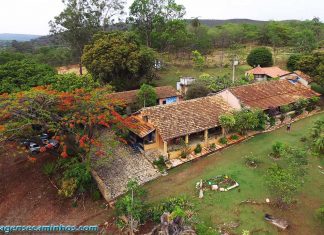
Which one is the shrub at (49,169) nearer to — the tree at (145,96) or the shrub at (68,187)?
the shrub at (68,187)

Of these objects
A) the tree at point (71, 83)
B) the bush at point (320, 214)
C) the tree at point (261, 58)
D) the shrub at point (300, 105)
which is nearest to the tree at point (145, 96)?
the tree at point (71, 83)

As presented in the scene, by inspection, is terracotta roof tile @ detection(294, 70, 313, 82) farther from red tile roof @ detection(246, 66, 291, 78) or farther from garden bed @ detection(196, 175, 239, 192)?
garden bed @ detection(196, 175, 239, 192)

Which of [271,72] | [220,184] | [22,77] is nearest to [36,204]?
[220,184]

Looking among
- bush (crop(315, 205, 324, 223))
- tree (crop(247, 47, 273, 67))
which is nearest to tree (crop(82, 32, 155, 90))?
tree (crop(247, 47, 273, 67))

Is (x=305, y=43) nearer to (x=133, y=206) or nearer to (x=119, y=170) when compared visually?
(x=119, y=170)

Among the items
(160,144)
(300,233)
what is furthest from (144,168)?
(300,233)

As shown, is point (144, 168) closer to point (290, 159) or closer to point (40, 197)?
point (40, 197)
